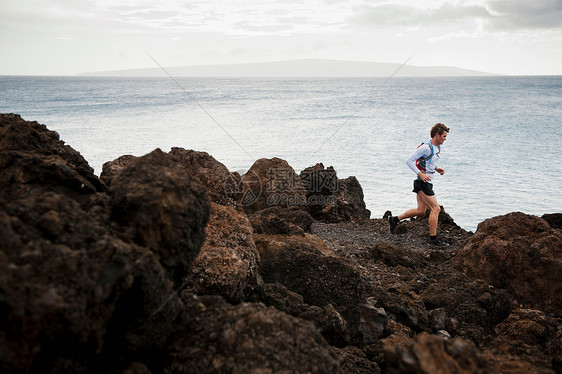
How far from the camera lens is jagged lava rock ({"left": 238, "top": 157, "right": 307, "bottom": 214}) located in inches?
336

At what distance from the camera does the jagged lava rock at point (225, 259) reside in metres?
3.49

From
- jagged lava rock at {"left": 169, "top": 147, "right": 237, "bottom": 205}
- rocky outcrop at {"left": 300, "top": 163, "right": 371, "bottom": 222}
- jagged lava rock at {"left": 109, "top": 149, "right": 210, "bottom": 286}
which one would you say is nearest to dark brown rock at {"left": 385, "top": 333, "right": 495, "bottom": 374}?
jagged lava rock at {"left": 109, "top": 149, "right": 210, "bottom": 286}

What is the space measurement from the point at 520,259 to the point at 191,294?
4.52m

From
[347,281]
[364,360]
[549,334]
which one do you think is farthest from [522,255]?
[364,360]

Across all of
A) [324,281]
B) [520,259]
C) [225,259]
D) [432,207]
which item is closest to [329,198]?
[432,207]

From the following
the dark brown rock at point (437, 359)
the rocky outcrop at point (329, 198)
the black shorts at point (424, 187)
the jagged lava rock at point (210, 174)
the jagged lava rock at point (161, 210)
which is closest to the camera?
the dark brown rock at point (437, 359)

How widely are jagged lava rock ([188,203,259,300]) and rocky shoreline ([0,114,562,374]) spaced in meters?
0.01

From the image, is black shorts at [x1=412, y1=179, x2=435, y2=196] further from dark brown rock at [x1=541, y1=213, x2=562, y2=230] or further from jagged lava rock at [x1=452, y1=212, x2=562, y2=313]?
dark brown rock at [x1=541, y1=213, x2=562, y2=230]

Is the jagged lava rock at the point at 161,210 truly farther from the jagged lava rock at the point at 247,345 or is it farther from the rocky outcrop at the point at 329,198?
the rocky outcrop at the point at 329,198

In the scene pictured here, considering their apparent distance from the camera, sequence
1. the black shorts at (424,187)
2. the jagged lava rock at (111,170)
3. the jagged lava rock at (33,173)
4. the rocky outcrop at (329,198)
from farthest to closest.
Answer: the rocky outcrop at (329,198)
the black shorts at (424,187)
the jagged lava rock at (111,170)
the jagged lava rock at (33,173)

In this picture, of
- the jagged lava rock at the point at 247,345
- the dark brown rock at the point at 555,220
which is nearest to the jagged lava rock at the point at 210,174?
the jagged lava rock at the point at 247,345

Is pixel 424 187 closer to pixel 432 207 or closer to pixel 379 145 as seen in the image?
pixel 432 207

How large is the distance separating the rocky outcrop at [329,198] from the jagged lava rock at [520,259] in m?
4.07

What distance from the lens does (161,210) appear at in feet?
8.23
